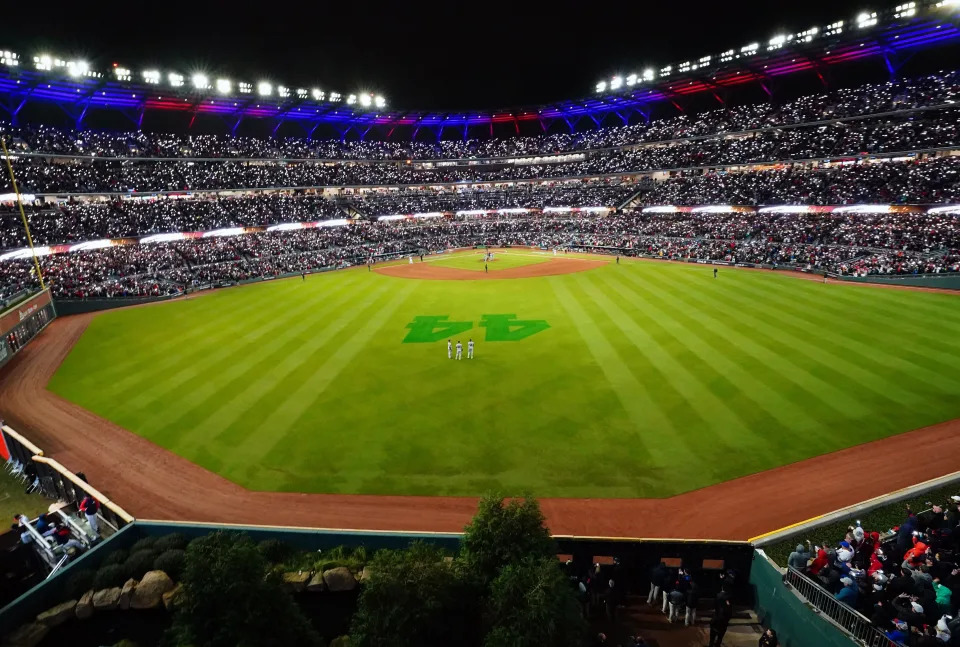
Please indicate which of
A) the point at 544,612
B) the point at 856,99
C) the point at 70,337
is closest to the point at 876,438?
the point at 544,612

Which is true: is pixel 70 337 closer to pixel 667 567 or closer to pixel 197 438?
pixel 197 438

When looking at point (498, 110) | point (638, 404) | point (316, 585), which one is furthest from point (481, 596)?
point (498, 110)

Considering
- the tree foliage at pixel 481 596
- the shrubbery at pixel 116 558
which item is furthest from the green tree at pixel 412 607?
the shrubbery at pixel 116 558

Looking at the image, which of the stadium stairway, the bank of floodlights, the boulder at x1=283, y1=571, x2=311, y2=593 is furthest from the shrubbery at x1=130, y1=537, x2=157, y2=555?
the bank of floodlights

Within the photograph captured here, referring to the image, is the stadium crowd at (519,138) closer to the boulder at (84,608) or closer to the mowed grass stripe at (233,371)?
the mowed grass stripe at (233,371)

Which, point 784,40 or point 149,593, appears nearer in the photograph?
point 149,593

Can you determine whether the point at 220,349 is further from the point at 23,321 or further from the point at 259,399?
the point at 23,321

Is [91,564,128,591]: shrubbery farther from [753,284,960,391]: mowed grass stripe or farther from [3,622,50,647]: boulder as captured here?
[753,284,960,391]: mowed grass stripe
